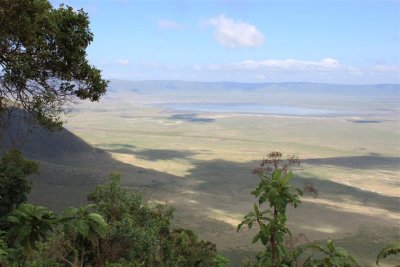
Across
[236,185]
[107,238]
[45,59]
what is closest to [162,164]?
[236,185]

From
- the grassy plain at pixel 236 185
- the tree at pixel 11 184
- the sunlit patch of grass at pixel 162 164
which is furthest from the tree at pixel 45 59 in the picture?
the sunlit patch of grass at pixel 162 164

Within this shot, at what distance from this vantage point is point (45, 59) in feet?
65.7

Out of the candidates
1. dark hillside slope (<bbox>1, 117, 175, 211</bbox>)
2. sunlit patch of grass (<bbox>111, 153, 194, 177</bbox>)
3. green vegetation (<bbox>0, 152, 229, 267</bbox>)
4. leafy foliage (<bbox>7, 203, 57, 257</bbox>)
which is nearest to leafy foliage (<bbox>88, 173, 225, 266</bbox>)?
green vegetation (<bbox>0, 152, 229, 267</bbox>)

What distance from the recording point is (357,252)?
→ 6272 cm

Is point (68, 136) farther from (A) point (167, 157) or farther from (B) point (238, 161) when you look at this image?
(B) point (238, 161)

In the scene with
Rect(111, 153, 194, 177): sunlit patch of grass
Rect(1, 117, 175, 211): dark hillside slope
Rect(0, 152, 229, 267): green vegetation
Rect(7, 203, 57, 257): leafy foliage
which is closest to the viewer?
Rect(7, 203, 57, 257): leafy foliage

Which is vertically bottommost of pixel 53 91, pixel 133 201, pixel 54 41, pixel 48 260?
pixel 48 260

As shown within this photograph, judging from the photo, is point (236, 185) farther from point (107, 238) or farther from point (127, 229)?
point (127, 229)

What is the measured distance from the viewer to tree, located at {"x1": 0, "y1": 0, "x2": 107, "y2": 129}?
18.2 metres

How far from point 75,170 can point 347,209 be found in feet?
202

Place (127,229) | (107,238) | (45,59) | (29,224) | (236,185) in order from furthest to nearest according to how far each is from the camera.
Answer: (236,185) < (107,238) < (127,229) < (45,59) < (29,224)

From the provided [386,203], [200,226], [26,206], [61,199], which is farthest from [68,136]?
[26,206]

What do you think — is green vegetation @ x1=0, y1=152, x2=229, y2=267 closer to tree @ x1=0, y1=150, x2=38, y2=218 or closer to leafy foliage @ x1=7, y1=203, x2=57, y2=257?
leafy foliage @ x1=7, y1=203, x2=57, y2=257

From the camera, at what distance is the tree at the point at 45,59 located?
18.2m
